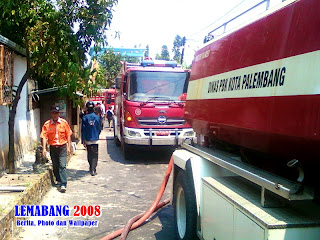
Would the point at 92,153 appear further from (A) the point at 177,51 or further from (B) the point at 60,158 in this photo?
(A) the point at 177,51

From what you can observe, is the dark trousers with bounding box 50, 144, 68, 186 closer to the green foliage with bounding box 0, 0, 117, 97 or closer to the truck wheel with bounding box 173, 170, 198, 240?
A: the green foliage with bounding box 0, 0, 117, 97

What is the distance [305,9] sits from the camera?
2.49 meters

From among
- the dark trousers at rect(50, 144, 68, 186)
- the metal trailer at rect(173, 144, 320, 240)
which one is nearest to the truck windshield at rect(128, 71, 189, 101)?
the dark trousers at rect(50, 144, 68, 186)

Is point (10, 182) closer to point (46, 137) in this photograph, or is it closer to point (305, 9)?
point (46, 137)

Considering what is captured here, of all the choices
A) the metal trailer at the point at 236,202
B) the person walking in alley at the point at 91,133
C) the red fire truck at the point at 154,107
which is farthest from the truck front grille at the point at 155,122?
the metal trailer at the point at 236,202

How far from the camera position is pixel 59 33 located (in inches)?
263

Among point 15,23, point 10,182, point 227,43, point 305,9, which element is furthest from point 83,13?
point 305,9

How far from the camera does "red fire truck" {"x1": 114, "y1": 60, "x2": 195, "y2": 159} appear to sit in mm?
10172

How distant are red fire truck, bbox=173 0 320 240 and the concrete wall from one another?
456 centimetres

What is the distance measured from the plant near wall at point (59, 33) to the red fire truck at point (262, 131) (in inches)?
134

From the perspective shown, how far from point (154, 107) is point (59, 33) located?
4117 mm

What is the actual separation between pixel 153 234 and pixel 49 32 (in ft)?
14.3

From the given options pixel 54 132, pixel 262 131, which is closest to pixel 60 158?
pixel 54 132

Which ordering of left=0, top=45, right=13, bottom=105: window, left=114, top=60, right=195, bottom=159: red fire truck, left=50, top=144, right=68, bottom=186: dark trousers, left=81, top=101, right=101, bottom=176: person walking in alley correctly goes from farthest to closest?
left=114, top=60, right=195, bottom=159: red fire truck < left=81, top=101, right=101, bottom=176: person walking in alley < left=50, top=144, right=68, bottom=186: dark trousers < left=0, top=45, right=13, bottom=105: window
